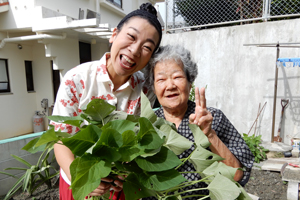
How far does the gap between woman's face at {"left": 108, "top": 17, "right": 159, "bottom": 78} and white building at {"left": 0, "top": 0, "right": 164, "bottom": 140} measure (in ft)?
9.68

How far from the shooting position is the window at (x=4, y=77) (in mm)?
5172

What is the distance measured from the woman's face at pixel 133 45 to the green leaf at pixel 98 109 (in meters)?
0.51

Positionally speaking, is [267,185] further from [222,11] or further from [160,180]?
[222,11]

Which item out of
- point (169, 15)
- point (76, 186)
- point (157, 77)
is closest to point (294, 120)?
point (169, 15)

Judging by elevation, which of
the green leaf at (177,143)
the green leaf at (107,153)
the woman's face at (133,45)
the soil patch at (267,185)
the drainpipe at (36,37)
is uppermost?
the drainpipe at (36,37)

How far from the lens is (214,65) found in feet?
16.3

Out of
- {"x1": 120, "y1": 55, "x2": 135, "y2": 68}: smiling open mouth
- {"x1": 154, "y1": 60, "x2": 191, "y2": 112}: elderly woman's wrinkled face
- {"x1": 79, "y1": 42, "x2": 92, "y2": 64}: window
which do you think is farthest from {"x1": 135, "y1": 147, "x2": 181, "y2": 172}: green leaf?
{"x1": 79, "y1": 42, "x2": 92, "y2": 64}: window

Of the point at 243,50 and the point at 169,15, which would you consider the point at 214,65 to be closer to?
the point at 243,50

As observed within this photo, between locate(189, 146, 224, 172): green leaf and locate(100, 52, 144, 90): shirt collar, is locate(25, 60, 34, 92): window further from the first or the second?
locate(189, 146, 224, 172): green leaf

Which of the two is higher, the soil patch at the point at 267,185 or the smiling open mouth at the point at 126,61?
the smiling open mouth at the point at 126,61

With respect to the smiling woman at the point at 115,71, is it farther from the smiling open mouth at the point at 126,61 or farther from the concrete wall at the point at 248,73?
the concrete wall at the point at 248,73

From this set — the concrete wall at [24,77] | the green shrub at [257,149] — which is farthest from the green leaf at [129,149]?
the concrete wall at [24,77]

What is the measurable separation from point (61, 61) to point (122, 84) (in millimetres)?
4248

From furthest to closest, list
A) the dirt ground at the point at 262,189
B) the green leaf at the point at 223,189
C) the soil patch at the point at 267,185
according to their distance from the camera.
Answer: the soil patch at the point at 267,185
the dirt ground at the point at 262,189
the green leaf at the point at 223,189
